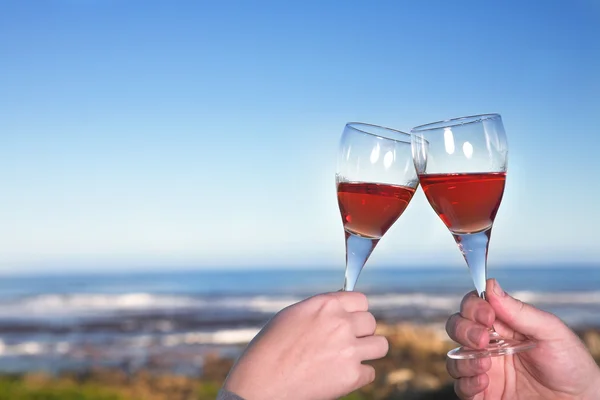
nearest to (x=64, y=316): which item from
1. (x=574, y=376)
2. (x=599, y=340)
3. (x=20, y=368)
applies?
(x=20, y=368)

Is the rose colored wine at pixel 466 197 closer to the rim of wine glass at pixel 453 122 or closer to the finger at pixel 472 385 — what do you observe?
the rim of wine glass at pixel 453 122

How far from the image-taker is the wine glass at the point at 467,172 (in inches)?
73.0

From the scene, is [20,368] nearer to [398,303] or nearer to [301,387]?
[398,303]

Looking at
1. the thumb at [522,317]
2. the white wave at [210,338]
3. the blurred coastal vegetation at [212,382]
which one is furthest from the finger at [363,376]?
the white wave at [210,338]

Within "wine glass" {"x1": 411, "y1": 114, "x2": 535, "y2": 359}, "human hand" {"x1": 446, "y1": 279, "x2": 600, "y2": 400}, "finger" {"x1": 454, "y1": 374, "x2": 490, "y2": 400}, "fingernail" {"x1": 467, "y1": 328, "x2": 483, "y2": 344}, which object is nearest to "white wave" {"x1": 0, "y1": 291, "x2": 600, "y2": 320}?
"human hand" {"x1": 446, "y1": 279, "x2": 600, "y2": 400}

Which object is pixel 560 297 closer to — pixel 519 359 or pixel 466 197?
pixel 519 359

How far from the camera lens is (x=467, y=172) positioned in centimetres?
185

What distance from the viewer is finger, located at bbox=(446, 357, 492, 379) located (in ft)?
6.63

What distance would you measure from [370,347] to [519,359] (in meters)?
0.81

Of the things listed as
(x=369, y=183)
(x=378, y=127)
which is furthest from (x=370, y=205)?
(x=378, y=127)

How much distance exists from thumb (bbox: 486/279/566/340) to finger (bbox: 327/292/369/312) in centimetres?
46

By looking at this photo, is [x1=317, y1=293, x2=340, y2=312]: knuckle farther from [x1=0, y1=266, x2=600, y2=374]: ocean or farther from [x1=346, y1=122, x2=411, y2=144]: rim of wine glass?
[x1=0, y1=266, x2=600, y2=374]: ocean

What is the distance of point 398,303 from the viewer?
62.0 feet

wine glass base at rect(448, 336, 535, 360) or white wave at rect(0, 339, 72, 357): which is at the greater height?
wine glass base at rect(448, 336, 535, 360)
